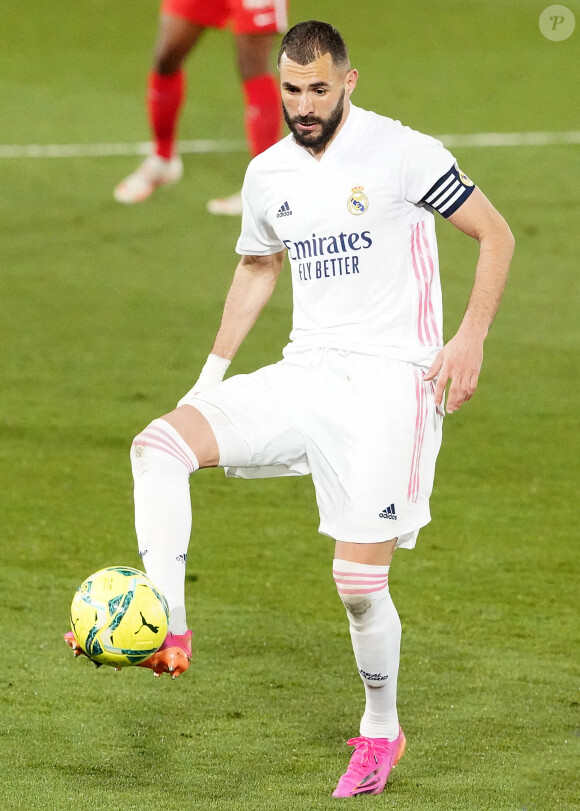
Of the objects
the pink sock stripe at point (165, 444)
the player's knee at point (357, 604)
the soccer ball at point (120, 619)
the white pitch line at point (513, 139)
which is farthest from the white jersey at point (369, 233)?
the white pitch line at point (513, 139)

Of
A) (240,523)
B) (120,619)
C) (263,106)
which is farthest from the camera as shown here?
(263,106)

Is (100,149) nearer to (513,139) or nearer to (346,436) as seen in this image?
(513,139)

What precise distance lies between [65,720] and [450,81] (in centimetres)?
1049

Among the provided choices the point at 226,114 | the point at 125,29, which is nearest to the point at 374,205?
the point at 226,114

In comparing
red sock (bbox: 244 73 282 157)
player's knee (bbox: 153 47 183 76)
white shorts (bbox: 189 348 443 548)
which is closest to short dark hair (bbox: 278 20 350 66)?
white shorts (bbox: 189 348 443 548)

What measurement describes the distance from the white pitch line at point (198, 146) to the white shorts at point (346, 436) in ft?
26.7

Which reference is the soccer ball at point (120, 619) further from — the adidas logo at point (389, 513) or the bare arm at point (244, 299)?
the bare arm at point (244, 299)

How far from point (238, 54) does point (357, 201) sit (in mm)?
5591

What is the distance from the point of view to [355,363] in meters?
4.43

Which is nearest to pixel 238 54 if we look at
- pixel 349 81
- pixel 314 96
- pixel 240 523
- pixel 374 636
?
pixel 240 523

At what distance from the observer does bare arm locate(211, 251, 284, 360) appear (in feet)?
15.7

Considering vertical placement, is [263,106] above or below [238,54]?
below

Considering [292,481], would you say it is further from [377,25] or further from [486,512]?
[377,25]

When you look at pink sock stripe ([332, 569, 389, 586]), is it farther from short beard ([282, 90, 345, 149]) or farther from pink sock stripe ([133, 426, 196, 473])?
short beard ([282, 90, 345, 149])
